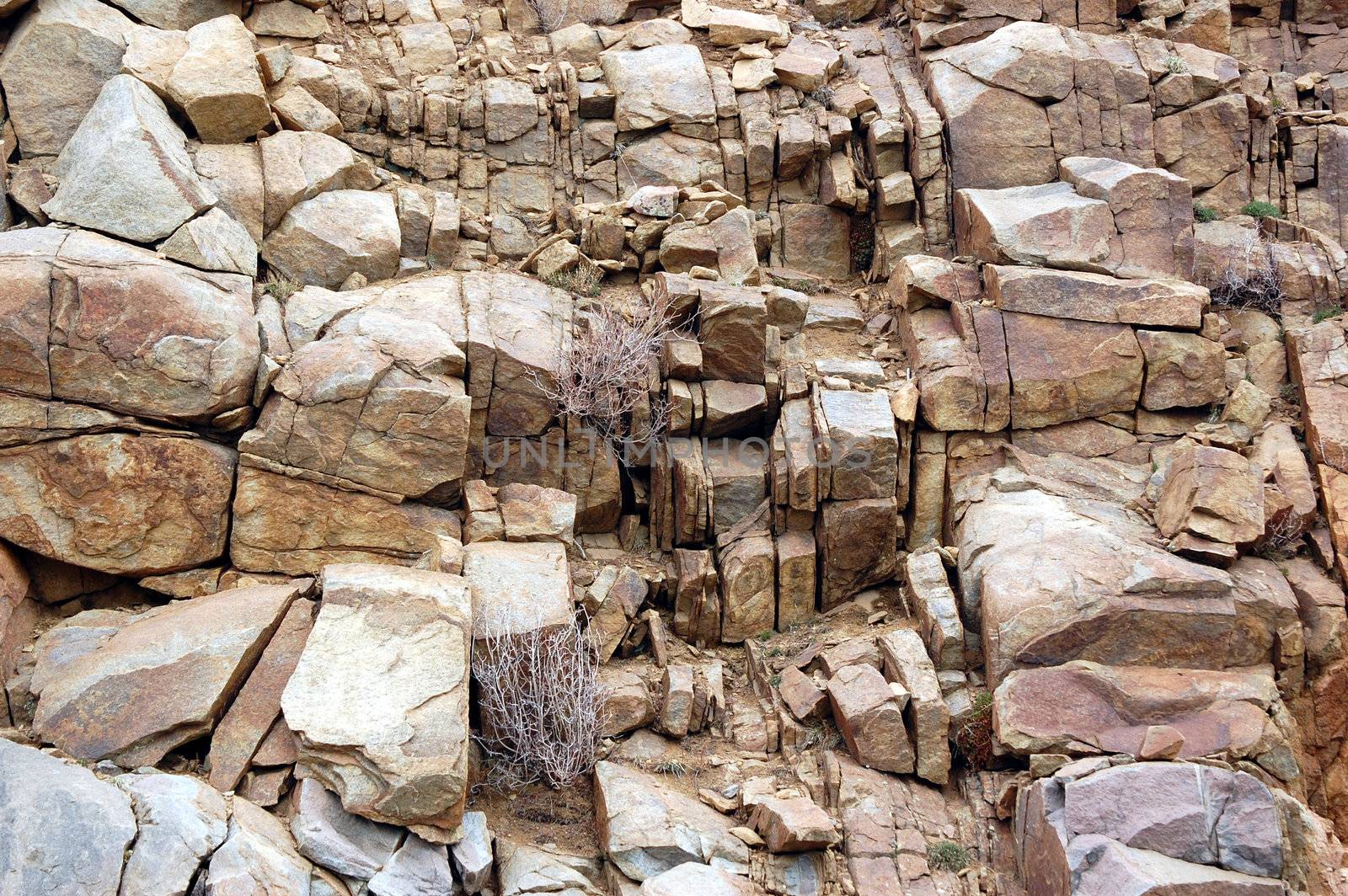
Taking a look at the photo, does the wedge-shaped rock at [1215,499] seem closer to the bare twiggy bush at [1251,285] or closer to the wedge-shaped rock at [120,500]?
the bare twiggy bush at [1251,285]

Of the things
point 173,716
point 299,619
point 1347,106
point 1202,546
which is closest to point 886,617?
point 1202,546

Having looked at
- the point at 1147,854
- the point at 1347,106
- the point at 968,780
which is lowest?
the point at 968,780

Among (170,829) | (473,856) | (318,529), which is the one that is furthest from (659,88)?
(170,829)

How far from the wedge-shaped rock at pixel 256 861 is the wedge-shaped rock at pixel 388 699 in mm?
484

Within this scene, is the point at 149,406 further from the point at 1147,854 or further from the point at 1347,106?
the point at 1347,106

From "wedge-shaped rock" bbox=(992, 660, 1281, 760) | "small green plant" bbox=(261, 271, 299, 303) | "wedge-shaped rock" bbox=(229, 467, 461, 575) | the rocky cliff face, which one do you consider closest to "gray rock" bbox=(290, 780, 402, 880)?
the rocky cliff face

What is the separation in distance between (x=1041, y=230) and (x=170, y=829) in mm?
11164

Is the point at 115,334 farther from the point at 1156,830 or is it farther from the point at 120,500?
the point at 1156,830

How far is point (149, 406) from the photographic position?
36.0ft

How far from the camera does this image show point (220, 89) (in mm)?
13695

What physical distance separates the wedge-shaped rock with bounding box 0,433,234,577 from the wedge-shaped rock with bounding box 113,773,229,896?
9.09 ft

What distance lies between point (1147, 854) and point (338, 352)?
27.3 feet

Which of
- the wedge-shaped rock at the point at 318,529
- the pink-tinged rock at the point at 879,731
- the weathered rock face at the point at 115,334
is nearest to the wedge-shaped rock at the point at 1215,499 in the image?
the pink-tinged rock at the point at 879,731

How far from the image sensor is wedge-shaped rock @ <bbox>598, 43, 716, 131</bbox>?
16.5m
